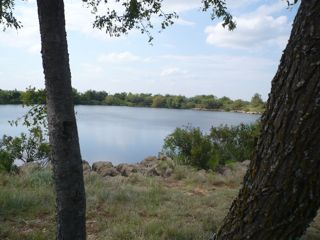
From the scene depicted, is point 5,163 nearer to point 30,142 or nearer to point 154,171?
point 30,142

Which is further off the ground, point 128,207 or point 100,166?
point 128,207

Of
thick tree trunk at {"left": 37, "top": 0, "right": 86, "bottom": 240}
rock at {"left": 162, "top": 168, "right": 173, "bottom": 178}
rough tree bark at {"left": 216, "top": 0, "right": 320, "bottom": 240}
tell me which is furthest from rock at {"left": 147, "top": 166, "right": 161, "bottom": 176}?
rough tree bark at {"left": 216, "top": 0, "right": 320, "bottom": 240}

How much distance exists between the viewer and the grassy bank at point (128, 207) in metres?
4.99

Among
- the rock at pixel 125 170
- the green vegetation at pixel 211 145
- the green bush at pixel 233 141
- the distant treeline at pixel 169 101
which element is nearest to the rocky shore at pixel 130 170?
the rock at pixel 125 170

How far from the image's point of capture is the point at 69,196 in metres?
3.54

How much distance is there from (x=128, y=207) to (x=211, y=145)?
603 centimetres

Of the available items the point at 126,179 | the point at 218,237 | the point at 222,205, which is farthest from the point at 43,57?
the point at 126,179

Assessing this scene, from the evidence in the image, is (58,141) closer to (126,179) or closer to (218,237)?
(218,237)

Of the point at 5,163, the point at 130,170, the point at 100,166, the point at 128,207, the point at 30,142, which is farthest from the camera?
the point at 30,142

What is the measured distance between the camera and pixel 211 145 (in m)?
11.8

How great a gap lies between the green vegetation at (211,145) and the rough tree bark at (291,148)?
8454mm

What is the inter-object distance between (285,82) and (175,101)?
50533 mm

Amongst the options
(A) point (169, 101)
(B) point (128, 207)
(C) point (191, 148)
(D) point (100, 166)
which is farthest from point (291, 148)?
(A) point (169, 101)

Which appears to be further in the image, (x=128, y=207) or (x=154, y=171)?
(x=154, y=171)
